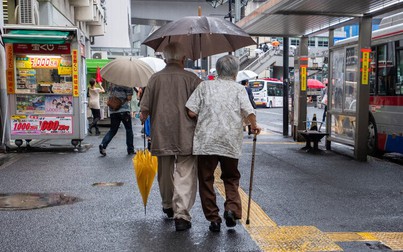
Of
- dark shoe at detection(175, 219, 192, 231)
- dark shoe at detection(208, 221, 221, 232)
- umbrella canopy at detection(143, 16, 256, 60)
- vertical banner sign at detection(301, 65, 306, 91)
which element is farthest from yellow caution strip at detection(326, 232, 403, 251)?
vertical banner sign at detection(301, 65, 306, 91)

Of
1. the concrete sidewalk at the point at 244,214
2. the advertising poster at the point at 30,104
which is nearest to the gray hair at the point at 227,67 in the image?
the concrete sidewalk at the point at 244,214

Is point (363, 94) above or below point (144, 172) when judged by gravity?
above

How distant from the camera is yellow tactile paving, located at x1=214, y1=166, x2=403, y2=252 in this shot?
14.8ft

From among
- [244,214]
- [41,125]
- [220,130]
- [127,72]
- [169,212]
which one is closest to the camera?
[220,130]

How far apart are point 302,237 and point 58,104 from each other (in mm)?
Result: 7855

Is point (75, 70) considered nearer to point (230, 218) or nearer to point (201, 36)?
point (201, 36)

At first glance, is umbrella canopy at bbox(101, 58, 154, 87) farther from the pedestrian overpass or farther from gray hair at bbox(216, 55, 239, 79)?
gray hair at bbox(216, 55, 239, 79)

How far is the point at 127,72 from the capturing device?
8141mm

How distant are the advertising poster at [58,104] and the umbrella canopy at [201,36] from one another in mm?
5687

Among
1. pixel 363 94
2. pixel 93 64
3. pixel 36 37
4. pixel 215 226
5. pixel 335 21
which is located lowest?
pixel 215 226

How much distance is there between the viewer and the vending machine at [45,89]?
10977 millimetres

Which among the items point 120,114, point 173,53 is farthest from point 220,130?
point 120,114

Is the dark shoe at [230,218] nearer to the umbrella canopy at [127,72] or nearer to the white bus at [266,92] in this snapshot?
the umbrella canopy at [127,72]

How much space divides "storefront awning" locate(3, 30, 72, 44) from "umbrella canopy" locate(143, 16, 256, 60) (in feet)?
17.1
